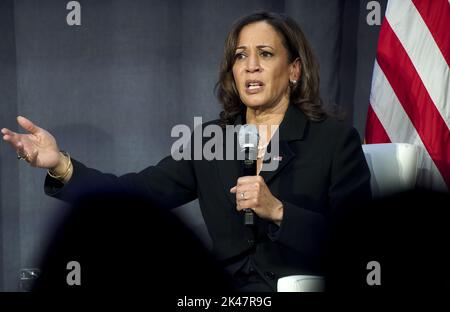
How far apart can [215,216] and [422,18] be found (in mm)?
1082

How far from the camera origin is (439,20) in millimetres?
2361

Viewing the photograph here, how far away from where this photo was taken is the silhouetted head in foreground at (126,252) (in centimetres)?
189

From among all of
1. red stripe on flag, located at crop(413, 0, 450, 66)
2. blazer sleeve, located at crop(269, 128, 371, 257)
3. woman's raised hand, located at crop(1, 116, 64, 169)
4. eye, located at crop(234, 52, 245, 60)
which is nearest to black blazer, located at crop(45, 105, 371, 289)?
blazer sleeve, located at crop(269, 128, 371, 257)

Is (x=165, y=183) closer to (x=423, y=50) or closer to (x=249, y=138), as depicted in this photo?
(x=249, y=138)

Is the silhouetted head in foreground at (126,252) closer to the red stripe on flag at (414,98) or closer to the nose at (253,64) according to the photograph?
the nose at (253,64)

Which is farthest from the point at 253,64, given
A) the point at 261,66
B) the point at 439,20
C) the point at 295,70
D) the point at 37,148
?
the point at 439,20

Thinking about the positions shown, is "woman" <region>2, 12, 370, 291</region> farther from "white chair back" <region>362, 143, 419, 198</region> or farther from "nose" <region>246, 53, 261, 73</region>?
"white chair back" <region>362, 143, 419, 198</region>

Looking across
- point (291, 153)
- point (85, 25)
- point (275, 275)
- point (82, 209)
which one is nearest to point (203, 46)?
point (85, 25)

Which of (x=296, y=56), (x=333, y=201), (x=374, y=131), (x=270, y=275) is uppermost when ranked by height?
(x=296, y=56)

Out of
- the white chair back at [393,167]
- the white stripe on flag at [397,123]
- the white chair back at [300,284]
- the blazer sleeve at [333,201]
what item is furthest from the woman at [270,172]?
the white stripe on flag at [397,123]

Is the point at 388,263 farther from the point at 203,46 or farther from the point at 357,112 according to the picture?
the point at 203,46

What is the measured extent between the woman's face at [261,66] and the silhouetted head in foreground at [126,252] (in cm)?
51

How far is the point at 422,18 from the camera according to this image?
7.88 feet

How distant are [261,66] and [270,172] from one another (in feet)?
1.05
